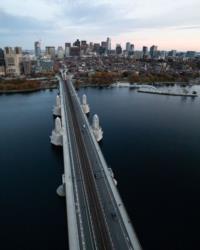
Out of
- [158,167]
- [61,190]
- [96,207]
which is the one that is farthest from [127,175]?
[96,207]

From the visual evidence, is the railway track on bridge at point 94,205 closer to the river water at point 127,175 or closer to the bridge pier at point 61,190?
the bridge pier at point 61,190

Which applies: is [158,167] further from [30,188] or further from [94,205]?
[30,188]

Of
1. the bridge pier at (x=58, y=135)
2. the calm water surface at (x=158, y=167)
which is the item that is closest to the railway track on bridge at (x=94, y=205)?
the calm water surface at (x=158, y=167)

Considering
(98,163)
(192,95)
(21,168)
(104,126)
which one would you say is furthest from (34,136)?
(192,95)

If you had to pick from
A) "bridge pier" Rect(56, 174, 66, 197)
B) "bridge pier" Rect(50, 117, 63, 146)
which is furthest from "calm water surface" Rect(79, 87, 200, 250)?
"bridge pier" Rect(50, 117, 63, 146)

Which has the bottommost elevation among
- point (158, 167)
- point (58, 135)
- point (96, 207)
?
point (158, 167)

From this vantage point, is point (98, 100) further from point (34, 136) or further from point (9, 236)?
point (9, 236)
